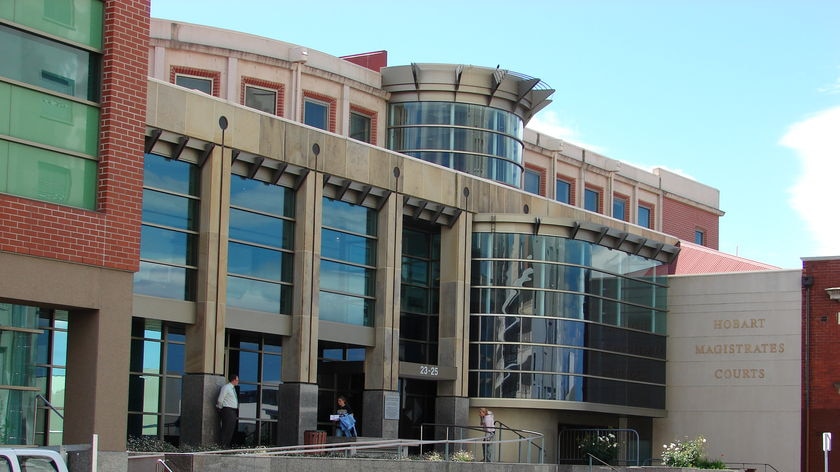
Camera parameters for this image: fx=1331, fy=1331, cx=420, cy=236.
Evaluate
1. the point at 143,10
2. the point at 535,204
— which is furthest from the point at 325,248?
the point at 143,10

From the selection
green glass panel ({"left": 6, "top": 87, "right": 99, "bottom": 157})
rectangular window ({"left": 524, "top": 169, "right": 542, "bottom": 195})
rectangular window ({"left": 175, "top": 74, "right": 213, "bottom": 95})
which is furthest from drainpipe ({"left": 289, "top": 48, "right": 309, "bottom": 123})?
green glass panel ({"left": 6, "top": 87, "right": 99, "bottom": 157})

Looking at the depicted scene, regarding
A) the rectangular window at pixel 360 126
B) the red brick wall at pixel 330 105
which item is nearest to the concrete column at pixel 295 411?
the red brick wall at pixel 330 105

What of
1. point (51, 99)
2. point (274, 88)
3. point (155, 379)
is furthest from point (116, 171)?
point (274, 88)

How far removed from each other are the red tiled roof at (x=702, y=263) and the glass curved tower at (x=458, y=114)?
21.1ft

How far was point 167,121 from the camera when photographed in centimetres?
2989

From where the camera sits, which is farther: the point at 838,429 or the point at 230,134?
the point at 838,429

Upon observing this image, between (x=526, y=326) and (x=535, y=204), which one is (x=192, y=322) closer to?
(x=526, y=326)

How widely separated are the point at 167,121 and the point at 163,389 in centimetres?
640

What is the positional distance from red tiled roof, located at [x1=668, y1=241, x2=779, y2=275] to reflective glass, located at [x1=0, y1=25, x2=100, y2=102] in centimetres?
2927

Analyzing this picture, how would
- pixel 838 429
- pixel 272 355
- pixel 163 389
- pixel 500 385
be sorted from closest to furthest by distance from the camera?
pixel 163 389 < pixel 272 355 < pixel 500 385 < pixel 838 429

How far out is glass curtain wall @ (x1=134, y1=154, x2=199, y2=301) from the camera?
2997cm

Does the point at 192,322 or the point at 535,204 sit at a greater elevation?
the point at 535,204

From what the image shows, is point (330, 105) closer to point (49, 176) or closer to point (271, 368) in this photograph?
point (271, 368)

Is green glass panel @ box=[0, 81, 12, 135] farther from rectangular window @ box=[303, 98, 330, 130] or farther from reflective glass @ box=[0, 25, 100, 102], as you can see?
rectangular window @ box=[303, 98, 330, 130]
